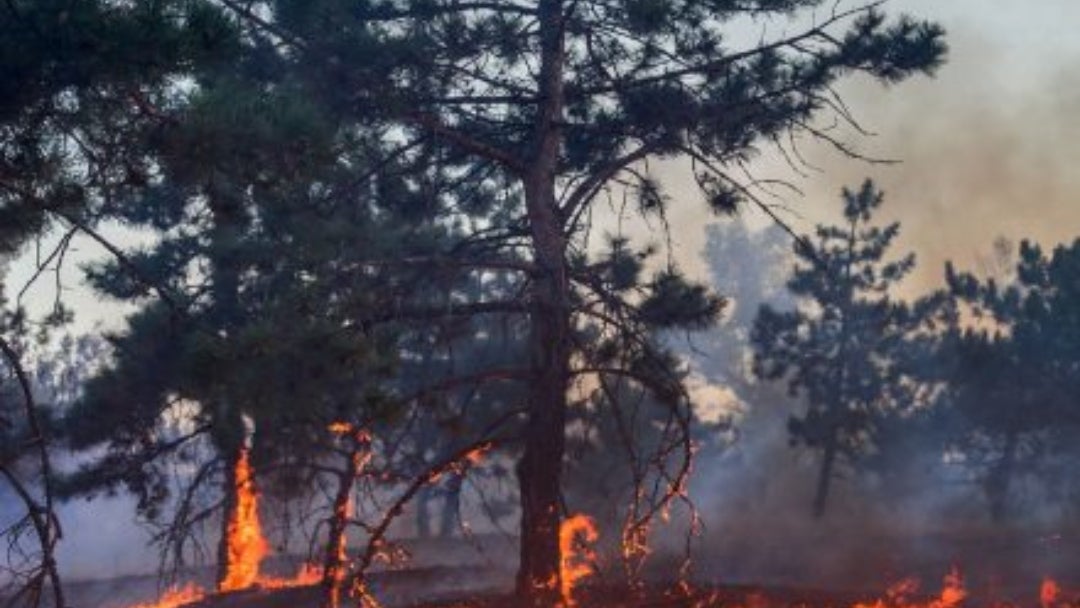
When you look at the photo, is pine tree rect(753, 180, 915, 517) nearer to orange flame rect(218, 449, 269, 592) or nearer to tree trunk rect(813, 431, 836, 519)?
tree trunk rect(813, 431, 836, 519)

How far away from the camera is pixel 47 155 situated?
19.1 feet

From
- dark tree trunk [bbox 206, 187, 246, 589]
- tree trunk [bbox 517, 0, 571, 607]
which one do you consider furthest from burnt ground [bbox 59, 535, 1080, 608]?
tree trunk [bbox 517, 0, 571, 607]

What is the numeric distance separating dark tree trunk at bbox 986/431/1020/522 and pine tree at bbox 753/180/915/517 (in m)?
3.74

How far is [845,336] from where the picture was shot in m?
32.1

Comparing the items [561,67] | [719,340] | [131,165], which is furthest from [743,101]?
[719,340]

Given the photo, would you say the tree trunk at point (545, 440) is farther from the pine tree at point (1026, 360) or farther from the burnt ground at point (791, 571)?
the pine tree at point (1026, 360)

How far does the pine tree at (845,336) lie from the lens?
3180 centimetres

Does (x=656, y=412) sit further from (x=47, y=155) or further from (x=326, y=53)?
(x=47, y=155)

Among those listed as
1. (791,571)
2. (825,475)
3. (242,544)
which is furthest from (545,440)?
(825,475)

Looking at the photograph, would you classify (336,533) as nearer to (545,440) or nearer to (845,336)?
(545,440)

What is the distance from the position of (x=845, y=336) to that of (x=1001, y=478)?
616 centimetres

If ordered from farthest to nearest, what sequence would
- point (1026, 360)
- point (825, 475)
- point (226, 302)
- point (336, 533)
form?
point (825, 475) → point (1026, 360) → point (226, 302) → point (336, 533)

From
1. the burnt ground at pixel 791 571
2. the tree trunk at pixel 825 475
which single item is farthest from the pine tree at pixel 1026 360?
the tree trunk at pixel 825 475

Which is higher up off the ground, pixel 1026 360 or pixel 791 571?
pixel 1026 360
